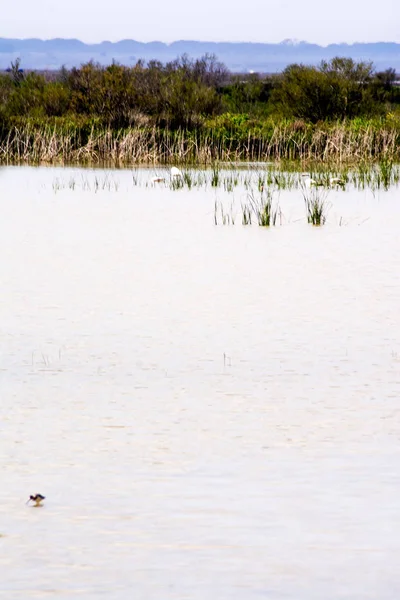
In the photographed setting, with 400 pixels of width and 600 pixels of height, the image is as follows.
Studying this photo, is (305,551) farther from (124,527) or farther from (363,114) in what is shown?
(363,114)

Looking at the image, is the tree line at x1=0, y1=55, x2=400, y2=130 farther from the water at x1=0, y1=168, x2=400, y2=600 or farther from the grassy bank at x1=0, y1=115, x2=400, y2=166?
the water at x1=0, y1=168, x2=400, y2=600

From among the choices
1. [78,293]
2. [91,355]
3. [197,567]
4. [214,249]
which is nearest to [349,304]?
[78,293]

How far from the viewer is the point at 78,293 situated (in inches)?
387

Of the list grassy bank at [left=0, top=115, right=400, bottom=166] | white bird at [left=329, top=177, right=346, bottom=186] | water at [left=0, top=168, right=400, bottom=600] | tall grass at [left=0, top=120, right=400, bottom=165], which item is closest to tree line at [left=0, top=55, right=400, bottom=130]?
grassy bank at [left=0, top=115, right=400, bottom=166]

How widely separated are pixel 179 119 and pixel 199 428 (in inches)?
1072

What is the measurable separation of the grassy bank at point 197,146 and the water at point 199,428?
1356 cm

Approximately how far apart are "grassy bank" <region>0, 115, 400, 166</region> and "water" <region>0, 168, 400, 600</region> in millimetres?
13565

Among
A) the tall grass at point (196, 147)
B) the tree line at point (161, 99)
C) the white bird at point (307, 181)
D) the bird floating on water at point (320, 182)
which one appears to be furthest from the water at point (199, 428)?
the tree line at point (161, 99)

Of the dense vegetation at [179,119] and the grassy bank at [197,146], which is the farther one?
the dense vegetation at [179,119]

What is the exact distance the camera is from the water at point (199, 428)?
12.8 feet

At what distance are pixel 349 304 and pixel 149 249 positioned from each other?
407 centimetres

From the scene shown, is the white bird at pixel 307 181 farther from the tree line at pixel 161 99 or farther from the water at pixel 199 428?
the tree line at pixel 161 99

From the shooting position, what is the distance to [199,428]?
557 cm

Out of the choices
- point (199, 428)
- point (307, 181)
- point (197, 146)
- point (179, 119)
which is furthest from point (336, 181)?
point (199, 428)
